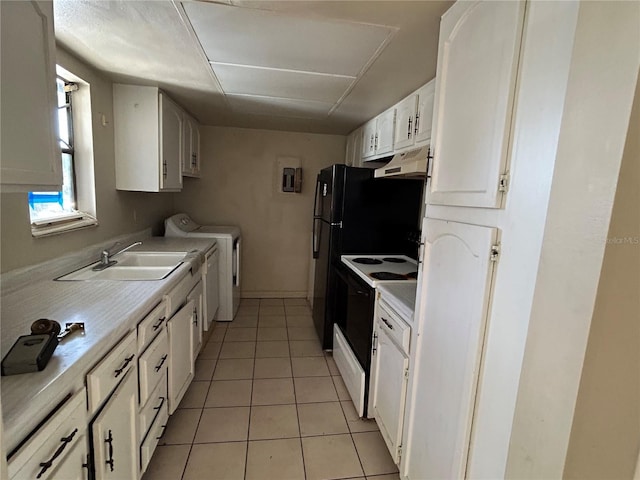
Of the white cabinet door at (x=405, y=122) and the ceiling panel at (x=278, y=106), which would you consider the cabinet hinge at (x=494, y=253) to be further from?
the ceiling panel at (x=278, y=106)

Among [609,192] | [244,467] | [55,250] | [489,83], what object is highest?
[489,83]

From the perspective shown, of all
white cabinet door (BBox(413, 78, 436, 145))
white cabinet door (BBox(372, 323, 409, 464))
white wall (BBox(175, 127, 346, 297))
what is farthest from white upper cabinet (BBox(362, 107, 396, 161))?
white cabinet door (BBox(372, 323, 409, 464))

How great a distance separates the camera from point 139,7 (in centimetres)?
131

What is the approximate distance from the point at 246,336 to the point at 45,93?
2.60 meters

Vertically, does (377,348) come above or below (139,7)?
below

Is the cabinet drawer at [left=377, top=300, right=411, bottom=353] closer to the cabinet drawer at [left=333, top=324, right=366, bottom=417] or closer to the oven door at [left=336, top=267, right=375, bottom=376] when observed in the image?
the oven door at [left=336, top=267, right=375, bottom=376]

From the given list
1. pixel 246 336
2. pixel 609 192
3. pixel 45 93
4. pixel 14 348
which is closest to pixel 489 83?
pixel 609 192

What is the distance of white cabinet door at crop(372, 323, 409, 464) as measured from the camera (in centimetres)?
150

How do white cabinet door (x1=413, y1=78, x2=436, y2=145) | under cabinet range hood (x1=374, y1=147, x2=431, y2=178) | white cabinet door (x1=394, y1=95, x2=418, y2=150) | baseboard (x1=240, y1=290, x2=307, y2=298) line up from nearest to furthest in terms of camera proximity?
under cabinet range hood (x1=374, y1=147, x2=431, y2=178), white cabinet door (x1=413, y1=78, x2=436, y2=145), white cabinet door (x1=394, y1=95, x2=418, y2=150), baseboard (x1=240, y1=290, x2=307, y2=298)

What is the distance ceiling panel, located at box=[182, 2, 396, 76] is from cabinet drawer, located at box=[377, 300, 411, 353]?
52.8 inches

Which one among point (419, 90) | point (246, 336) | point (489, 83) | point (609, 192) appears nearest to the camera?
point (609, 192)

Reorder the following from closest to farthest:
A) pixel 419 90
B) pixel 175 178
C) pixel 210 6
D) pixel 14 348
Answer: pixel 14 348
pixel 210 6
pixel 419 90
pixel 175 178

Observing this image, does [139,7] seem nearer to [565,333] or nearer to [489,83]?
[489,83]

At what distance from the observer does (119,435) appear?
3.76 ft
